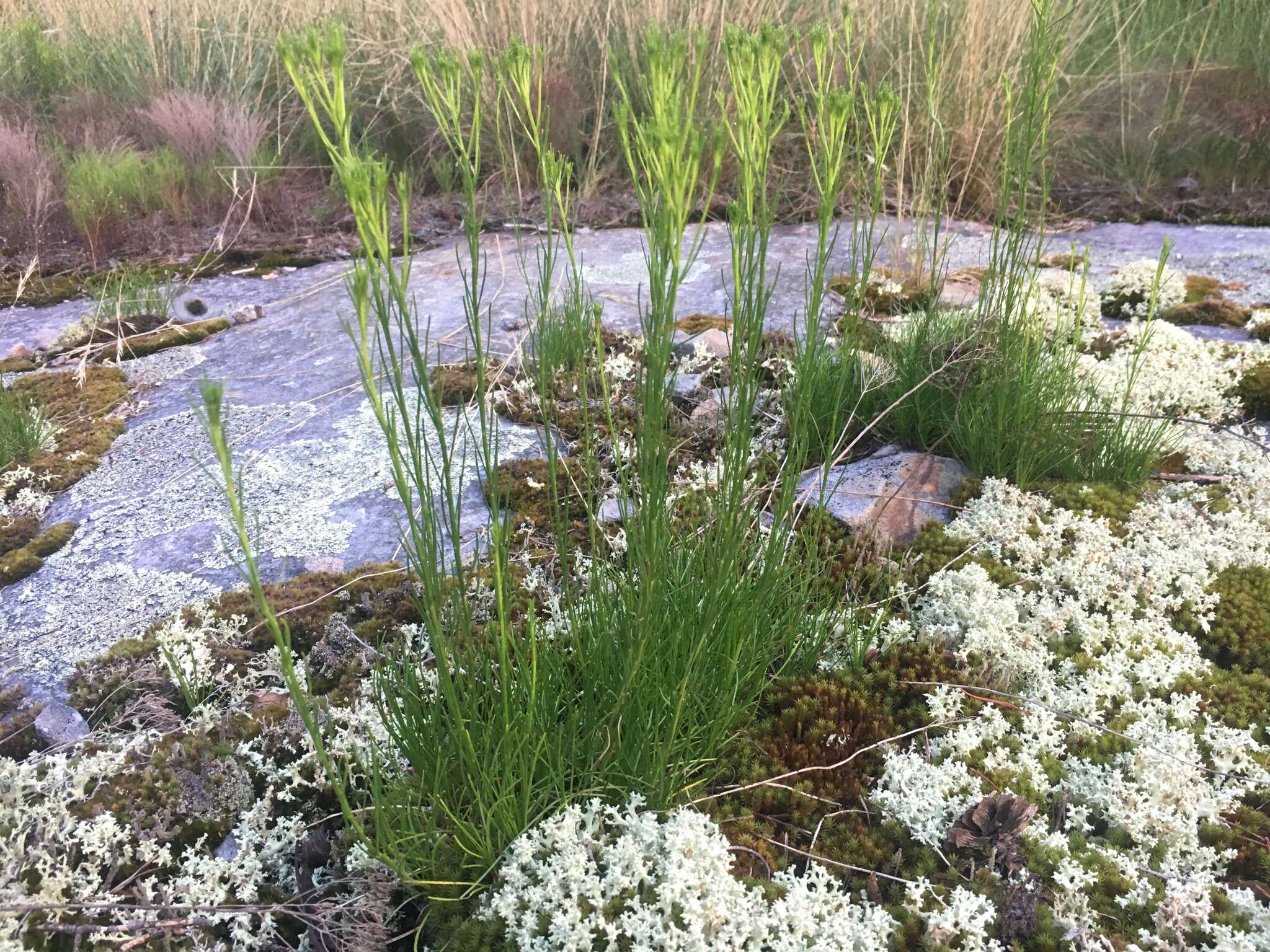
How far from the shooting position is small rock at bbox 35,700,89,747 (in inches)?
83.7

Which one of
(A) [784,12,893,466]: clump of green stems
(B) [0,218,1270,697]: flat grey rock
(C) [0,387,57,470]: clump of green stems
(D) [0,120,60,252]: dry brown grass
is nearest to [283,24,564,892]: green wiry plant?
(B) [0,218,1270,697]: flat grey rock

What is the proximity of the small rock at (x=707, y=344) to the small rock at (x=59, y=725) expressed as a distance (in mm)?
2588

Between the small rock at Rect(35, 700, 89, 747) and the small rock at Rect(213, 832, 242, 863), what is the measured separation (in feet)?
1.63

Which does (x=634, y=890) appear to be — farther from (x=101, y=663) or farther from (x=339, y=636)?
(x=101, y=663)

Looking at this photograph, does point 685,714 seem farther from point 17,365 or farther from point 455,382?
point 17,365

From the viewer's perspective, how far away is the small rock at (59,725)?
2.13m

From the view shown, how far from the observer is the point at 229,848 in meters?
1.89

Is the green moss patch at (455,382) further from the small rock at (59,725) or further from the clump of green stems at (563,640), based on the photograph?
the small rock at (59,725)

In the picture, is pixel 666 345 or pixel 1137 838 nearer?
pixel 666 345

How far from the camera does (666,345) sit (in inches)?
57.1

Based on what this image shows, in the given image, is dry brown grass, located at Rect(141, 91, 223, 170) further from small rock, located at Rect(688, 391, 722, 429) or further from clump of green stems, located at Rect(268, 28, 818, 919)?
clump of green stems, located at Rect(268, 28, 818, 919)

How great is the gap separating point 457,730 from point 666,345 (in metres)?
0.82

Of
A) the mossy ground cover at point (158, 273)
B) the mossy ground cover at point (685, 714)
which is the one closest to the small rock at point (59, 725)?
the mossy ground cover at point (685, 714)

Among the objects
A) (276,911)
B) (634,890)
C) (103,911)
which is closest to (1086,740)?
(634,890)
